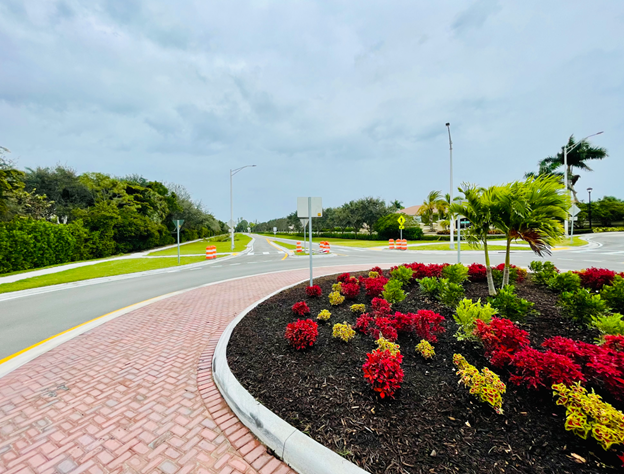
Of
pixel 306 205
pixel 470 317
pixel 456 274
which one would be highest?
pixel 306 205

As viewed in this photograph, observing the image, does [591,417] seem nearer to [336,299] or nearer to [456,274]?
[336,299]

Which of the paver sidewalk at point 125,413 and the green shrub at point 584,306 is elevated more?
the green shrub at point 584,306

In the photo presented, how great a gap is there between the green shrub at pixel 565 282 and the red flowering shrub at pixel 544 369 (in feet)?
13.5

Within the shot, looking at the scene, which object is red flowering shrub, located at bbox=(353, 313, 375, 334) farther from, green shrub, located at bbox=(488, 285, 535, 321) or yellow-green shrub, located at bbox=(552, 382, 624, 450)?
yellow-green shrub, located at bbox=(552, 382, 624, 450)

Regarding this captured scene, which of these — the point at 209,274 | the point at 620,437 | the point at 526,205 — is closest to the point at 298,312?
the point at 620,437

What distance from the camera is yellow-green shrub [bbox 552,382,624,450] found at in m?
1.84

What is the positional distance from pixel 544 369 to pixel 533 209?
4.02m

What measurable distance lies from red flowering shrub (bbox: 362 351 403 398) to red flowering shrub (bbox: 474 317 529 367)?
3.90ft

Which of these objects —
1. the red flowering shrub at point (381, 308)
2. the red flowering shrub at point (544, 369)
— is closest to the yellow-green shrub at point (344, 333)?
the red flowering shrub at point (381, 308)

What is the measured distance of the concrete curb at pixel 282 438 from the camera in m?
1.98

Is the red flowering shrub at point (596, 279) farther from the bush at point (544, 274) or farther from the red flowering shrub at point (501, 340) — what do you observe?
the red flowering shrub at point (501, 340)

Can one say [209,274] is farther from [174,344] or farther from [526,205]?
[526,205]

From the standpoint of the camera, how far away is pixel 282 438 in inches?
88.6

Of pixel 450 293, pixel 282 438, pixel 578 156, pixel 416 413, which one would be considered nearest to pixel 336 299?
pixel 450 293
